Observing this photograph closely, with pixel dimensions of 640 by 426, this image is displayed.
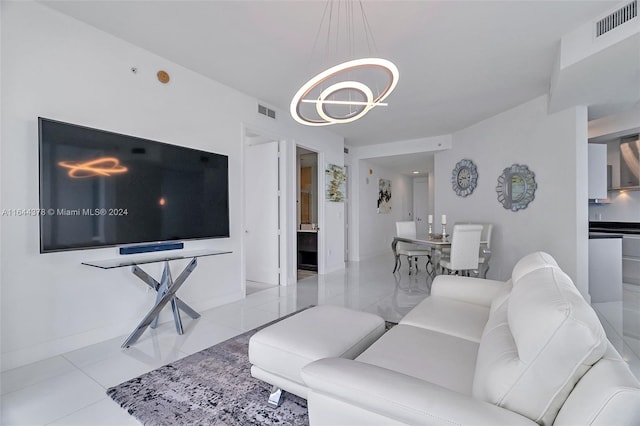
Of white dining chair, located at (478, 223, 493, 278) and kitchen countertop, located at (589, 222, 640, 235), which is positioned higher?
kitchen countertop, located at (589, 222, 640, 235)

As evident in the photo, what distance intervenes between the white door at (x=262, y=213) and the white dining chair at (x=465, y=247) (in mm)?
2627

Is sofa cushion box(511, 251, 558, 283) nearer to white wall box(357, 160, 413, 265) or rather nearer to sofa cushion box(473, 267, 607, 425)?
sofa cushion box(473, 267, 607, 425)

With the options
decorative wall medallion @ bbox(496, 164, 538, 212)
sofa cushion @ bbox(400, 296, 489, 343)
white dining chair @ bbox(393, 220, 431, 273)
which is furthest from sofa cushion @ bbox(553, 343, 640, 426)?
white dining chair @ bbox(393, 220, 431, 273)

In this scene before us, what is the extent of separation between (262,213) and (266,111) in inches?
64.1

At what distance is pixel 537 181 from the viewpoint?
4488mm

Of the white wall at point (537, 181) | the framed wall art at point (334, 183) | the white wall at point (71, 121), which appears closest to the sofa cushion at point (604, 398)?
the white wall at point (71, 121)

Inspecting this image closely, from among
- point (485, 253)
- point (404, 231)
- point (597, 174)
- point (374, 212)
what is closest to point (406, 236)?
point (404, 231)

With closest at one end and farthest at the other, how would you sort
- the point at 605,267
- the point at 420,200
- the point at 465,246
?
the point at 605,267 → the point at 465,246 → the point at 420,200

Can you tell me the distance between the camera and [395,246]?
18.1ft

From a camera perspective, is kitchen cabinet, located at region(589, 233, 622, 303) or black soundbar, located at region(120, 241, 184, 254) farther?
kitchen cabinet, located at region(589, 233, 622, 303)

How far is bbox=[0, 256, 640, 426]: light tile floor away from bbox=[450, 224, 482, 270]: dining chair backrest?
658mm

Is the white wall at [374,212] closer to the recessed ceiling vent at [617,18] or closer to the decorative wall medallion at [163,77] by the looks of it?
the decorative wall medallion at [163,77]

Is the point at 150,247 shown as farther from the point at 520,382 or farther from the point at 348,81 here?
the point at 520,382

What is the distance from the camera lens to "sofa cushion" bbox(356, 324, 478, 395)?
52.7 inches
